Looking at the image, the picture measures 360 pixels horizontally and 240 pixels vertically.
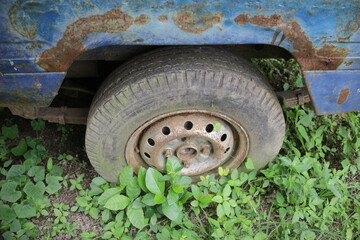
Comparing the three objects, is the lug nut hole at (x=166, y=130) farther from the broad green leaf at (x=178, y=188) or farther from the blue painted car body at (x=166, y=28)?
the blue painted car body at (x=166, y=28)

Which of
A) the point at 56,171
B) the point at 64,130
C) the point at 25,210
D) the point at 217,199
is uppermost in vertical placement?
the point at 64,130

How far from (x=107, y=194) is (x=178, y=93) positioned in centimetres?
86

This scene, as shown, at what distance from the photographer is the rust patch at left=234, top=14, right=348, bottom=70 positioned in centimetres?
163

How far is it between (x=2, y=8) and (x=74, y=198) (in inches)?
56.1

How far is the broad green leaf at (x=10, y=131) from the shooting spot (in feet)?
8.79

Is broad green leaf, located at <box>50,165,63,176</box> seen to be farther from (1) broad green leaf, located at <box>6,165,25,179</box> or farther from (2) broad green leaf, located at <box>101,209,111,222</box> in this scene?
(2) broad green leaf, located at <box>101,209,111,222</box>

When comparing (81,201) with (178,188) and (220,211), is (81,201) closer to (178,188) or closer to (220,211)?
(178,188)

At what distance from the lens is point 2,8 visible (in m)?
1.53

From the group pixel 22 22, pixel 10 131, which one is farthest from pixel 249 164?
pixel 10 131

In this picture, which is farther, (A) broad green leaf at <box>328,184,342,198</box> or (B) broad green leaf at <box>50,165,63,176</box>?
(B) broad green leaf at <box>50,165,63,176</box>

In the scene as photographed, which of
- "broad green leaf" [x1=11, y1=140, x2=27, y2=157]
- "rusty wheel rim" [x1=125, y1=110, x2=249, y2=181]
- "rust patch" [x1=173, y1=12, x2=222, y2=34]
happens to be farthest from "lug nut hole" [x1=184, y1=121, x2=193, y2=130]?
"broad green leaf" [x1=11, y1=140, x2=27, y2=157]

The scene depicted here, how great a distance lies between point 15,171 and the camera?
8.07ft

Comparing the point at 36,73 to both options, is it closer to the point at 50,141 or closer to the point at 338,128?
the point at 50,141

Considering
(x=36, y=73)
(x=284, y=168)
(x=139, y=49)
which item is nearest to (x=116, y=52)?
(x=139, y=49)
